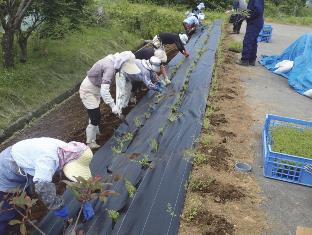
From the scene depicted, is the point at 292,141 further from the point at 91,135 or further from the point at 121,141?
the point at 91,135

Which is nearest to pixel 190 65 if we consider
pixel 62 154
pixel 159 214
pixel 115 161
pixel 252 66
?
pixel 252 66

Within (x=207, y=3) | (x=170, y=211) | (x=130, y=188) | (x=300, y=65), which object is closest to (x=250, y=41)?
(x=300, y=65)

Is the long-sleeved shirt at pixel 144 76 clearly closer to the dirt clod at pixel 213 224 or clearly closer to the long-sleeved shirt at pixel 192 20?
the dirt clod at pixel 213 224

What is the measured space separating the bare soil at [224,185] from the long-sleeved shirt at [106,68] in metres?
1.72

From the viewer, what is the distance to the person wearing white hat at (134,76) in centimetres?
586

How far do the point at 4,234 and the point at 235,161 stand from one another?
3234mm

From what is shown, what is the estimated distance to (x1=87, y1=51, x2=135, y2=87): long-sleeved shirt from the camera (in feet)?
18.0

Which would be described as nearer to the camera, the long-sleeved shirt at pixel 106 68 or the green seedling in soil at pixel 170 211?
the green seedling in soil at pixel 170 211

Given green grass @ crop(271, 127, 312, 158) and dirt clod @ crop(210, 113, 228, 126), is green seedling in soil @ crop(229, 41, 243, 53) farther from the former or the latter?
green grass @ crop(271, 127, 312, 158)

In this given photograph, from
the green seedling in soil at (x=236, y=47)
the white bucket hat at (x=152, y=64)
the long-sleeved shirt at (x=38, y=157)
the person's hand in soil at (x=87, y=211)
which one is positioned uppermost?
the long-sleeved shirt at (x=38, y=157)

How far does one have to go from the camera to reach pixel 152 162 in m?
5.35

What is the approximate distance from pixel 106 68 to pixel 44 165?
2383 mm

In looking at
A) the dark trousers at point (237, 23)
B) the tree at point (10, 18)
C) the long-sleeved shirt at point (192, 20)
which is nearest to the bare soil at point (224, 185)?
the tree at point (10, 18)

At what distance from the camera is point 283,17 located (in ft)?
74.1
